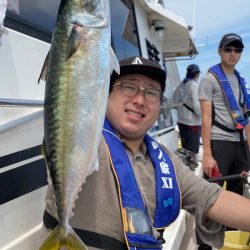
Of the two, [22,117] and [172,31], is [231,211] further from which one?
[172,31]

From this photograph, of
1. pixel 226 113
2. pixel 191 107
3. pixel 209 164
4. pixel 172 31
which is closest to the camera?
pixel 209 164

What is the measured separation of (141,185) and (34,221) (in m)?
0.67

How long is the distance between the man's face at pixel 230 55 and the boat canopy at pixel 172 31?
1298mm

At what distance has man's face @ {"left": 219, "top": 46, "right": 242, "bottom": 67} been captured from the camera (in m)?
4.07

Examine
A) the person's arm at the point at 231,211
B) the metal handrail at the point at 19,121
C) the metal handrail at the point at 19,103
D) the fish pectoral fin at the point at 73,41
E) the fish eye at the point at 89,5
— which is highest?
the fish eye at the point at 89,5

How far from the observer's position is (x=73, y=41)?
1.19m

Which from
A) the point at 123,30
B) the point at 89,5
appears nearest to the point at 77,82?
the point at 89,5

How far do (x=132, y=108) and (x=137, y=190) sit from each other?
42cm

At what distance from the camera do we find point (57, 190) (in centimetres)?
137

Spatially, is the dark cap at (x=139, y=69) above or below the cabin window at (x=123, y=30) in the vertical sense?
below

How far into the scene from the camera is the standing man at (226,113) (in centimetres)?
408

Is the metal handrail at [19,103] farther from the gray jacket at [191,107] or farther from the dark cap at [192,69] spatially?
the dark cap at [192,69]

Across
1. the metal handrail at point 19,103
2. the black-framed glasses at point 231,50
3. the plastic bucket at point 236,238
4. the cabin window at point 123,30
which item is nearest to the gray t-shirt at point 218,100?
the black-framed glasses at point 231,50

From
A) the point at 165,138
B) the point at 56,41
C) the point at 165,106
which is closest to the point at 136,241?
the point at 56,41
